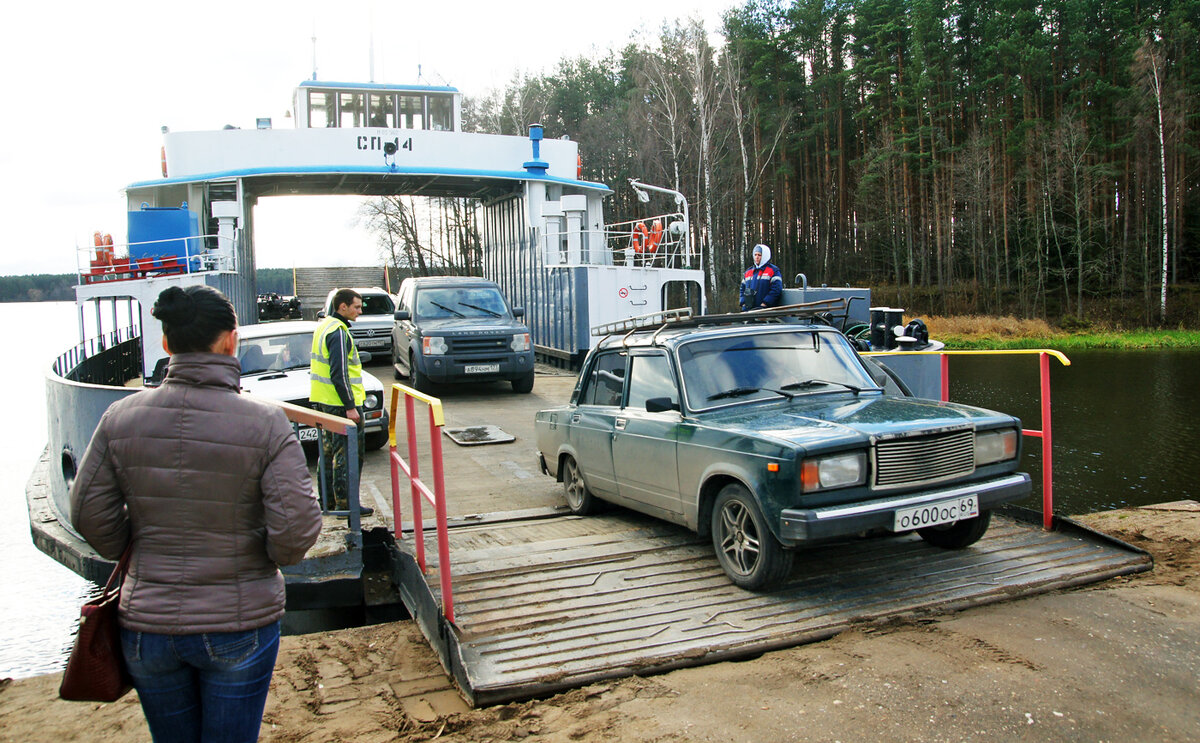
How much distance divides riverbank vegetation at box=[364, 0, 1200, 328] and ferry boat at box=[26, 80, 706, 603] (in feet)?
59.7

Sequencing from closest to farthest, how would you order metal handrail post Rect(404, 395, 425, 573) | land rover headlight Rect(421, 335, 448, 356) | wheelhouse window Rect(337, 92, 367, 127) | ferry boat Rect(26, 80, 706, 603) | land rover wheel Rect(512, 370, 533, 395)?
metal handrail post Rect(404, 395, 425, 573) → land rover headlight Rect(421, 335, 448, 356) → land rover wheel Rect(512, 370, 533, 395) → ferry boat Rect(26, 80, 706, 603) → wheelhouse window Rect(337, 92, 367, 127)

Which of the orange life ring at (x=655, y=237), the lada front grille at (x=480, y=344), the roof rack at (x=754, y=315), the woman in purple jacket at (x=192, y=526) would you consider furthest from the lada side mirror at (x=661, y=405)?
the orange life ring at (x=655, y=237)

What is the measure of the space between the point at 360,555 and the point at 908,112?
45131 mm

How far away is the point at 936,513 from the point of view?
194 inches

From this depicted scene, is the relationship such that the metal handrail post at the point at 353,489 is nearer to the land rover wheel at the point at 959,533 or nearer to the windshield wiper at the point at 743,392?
the windshield wiper at the point at 743,392

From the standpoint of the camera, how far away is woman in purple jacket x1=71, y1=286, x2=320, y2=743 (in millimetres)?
2477

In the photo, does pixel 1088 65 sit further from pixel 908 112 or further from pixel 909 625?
pixel 909 625

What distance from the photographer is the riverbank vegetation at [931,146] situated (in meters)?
38.3

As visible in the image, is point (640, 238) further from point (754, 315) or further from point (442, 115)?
point (754, 315)

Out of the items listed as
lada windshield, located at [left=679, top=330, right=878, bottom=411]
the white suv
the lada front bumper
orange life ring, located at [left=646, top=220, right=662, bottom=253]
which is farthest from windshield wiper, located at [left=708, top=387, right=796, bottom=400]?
Answer: the white suv

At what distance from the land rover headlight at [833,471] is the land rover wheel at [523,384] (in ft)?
33.9

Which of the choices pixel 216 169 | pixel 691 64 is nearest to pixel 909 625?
pixel 216 169

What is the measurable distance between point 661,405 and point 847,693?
2.31 meters

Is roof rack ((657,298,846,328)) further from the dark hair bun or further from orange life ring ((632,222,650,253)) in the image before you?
orange life ring ((632,222,650,253))
